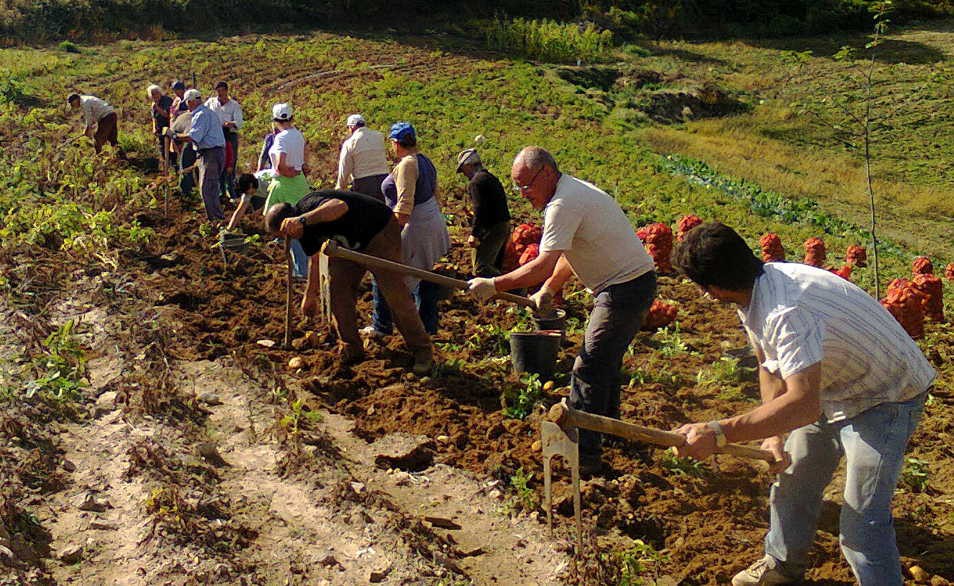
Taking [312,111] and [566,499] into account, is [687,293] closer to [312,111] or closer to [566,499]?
[566,499]

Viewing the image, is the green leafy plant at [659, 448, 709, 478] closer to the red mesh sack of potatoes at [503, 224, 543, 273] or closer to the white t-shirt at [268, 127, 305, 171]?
the red mesh sack of potatoes at [503, 224, 543, 273]

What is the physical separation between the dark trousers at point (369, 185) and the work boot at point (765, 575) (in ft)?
15.2

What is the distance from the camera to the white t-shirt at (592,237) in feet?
16.7

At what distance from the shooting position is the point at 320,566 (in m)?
4.66

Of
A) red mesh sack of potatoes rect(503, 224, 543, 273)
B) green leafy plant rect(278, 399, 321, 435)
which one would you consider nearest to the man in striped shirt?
green leafy plant rect(278, 399, 321, 435)

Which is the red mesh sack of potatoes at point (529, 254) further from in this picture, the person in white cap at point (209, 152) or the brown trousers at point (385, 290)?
the person in white cap at point (209, 152)

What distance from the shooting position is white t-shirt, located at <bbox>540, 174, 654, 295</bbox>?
5.09 m

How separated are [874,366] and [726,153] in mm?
16156

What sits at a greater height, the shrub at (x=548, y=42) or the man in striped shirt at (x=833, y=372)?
the man in striped shirt at (x=833, y=372)

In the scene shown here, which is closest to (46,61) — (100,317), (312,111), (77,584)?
(312,111)

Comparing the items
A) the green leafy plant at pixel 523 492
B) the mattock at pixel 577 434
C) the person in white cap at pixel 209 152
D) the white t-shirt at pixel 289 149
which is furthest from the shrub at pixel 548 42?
the mattock at pixel 577 434

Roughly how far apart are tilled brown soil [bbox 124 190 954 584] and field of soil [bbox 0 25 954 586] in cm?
2

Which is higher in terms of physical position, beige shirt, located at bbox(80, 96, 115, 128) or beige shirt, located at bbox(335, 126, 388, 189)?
beige shirt, located at bbox(335, 126, 388, 189)

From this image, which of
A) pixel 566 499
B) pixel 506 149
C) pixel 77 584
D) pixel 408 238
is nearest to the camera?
pixel 77 584
